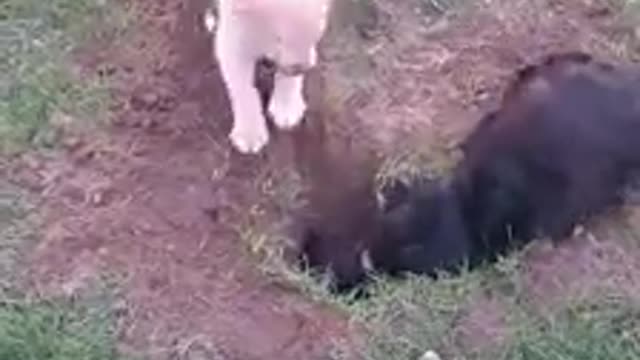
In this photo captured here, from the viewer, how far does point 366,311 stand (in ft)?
11.4

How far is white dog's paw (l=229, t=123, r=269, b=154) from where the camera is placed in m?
3.75

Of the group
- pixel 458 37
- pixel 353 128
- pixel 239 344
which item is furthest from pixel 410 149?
pixel 239 344

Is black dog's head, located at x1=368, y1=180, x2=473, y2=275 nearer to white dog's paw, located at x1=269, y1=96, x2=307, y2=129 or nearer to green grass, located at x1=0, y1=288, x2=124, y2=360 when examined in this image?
white dog's paw, located at x1=269, y1=96, x2=307, y2=129

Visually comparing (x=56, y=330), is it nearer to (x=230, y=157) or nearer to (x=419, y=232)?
(x=230, y=157)

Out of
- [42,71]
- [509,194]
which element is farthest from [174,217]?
[509,194]

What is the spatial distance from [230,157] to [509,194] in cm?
59

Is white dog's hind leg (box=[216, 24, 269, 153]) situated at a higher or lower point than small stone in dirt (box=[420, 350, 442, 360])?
→ higher

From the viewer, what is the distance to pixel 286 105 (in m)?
3.82

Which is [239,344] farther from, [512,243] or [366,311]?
[512,243]

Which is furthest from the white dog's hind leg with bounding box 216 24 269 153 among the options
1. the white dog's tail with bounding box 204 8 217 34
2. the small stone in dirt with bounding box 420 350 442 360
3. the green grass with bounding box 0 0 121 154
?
the small stone in dirt with bounding box 420 350 442 360

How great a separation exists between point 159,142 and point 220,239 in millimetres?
326

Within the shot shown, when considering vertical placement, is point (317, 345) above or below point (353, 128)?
below

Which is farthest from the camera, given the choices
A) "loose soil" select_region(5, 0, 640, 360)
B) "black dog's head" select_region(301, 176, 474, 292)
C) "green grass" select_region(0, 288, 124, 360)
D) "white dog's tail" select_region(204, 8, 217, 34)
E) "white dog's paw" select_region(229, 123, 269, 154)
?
"white dog's tail" select_region(204, 8, 217, 34)

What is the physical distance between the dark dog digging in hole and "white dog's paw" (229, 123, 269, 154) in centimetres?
21
